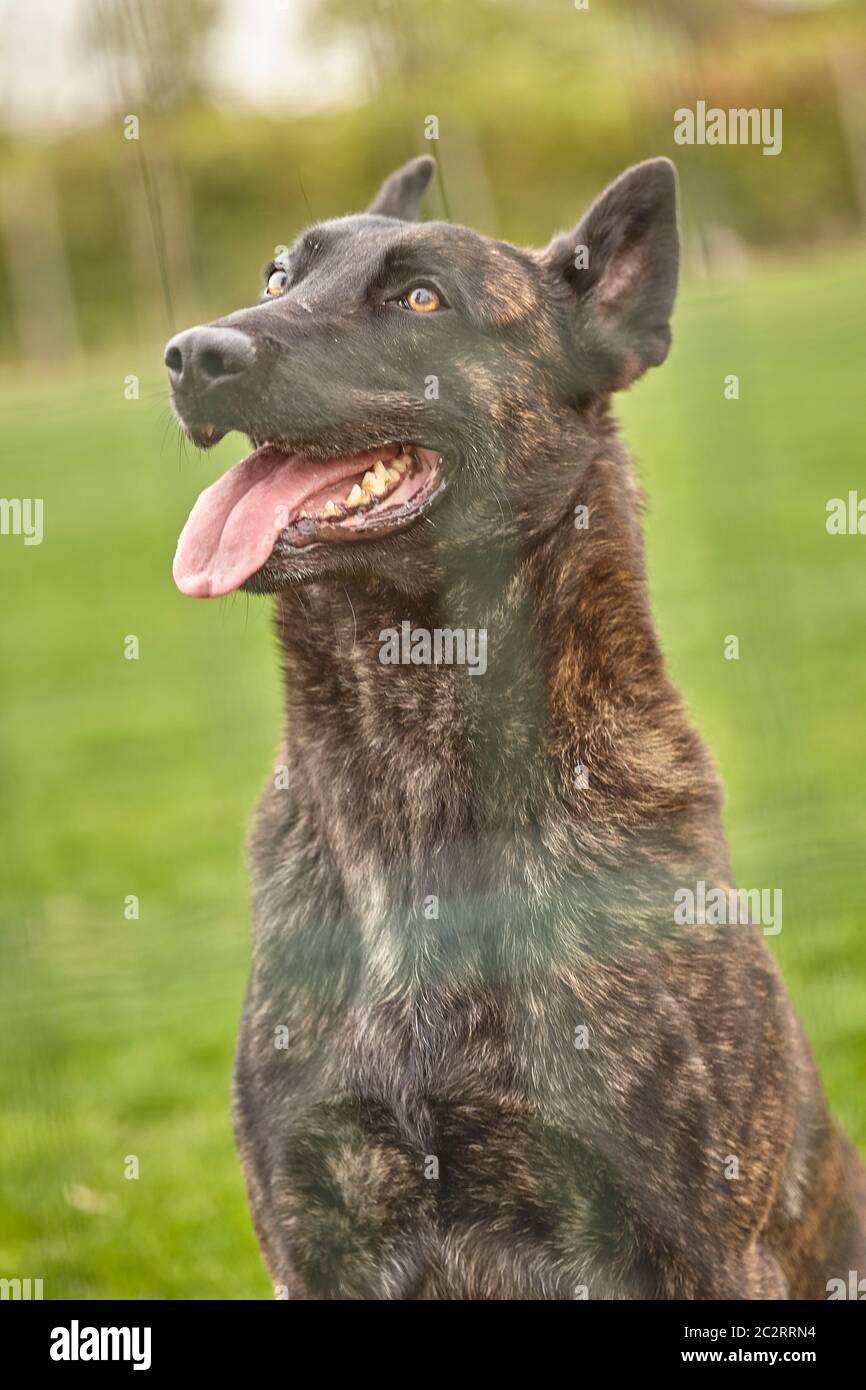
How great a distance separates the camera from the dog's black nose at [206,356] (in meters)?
3.06

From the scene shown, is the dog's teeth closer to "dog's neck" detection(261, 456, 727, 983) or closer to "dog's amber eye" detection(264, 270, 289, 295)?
"dog's neck" detection(261, 456, 727, 983)

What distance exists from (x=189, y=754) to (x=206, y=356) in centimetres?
757

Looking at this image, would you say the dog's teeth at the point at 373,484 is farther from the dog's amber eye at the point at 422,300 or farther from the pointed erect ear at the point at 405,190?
the pointed erect ear at the point at 405,190

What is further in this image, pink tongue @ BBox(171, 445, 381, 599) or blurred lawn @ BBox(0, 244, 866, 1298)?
blurred lawn @ BBox(0, 244, 866, 1298)

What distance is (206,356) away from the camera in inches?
121

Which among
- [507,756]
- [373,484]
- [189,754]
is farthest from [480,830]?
[189,754]

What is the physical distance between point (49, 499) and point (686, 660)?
701 centimetres

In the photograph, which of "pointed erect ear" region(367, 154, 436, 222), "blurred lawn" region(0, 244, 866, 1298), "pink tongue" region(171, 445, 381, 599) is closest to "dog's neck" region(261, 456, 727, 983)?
"pink tongue" region(171, 445, 381, 599)

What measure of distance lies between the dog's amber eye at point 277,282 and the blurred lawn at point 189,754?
390mm

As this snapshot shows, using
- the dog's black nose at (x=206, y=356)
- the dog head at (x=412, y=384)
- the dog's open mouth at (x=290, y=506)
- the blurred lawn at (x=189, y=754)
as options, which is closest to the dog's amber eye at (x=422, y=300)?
the dog head at (x=412, y=384)

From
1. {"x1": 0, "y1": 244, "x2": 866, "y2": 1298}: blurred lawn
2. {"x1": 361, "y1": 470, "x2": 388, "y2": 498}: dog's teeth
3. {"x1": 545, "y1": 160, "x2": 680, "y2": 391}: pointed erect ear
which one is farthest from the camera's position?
{"x1": 0, "y1": 244, "x2": 866, "y2": 1298}: blurred lawn

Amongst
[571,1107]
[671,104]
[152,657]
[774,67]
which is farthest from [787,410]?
[571,1107]

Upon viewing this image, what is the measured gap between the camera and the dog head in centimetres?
→ 314
